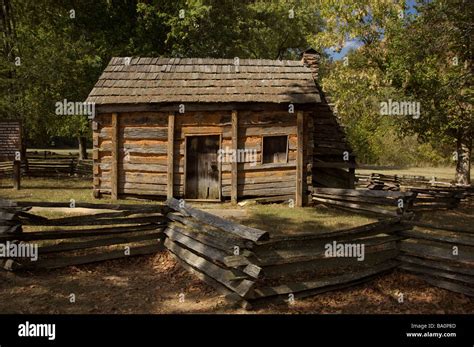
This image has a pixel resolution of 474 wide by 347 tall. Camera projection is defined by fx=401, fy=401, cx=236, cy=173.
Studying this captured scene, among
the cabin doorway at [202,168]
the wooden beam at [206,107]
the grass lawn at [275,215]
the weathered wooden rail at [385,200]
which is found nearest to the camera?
the grass lawn at [275,215]

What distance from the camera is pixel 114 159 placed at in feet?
45.1

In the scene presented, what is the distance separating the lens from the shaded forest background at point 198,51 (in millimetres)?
17391

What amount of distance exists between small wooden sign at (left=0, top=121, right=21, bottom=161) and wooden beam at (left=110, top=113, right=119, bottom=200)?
327 cm

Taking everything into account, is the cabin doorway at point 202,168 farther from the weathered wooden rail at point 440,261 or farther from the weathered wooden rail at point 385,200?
the weathered wooden rail at point 440,261

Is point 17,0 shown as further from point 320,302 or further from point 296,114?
point 320,302

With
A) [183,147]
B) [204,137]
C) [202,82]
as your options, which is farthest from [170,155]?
[202,82]

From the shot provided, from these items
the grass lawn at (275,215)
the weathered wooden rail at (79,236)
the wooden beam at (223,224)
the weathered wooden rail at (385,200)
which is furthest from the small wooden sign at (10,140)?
the weathered wooden rail at (385,200)

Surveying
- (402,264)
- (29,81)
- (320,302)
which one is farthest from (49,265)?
(29,81)

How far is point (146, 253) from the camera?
7980 millimetres

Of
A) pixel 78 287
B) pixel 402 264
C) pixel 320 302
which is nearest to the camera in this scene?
pixel 320 302

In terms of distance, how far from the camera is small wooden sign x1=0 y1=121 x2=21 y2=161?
1377 centimetres

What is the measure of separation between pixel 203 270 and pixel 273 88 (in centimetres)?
880

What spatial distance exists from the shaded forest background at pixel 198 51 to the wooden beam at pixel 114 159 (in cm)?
855

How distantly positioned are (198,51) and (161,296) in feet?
71.1
